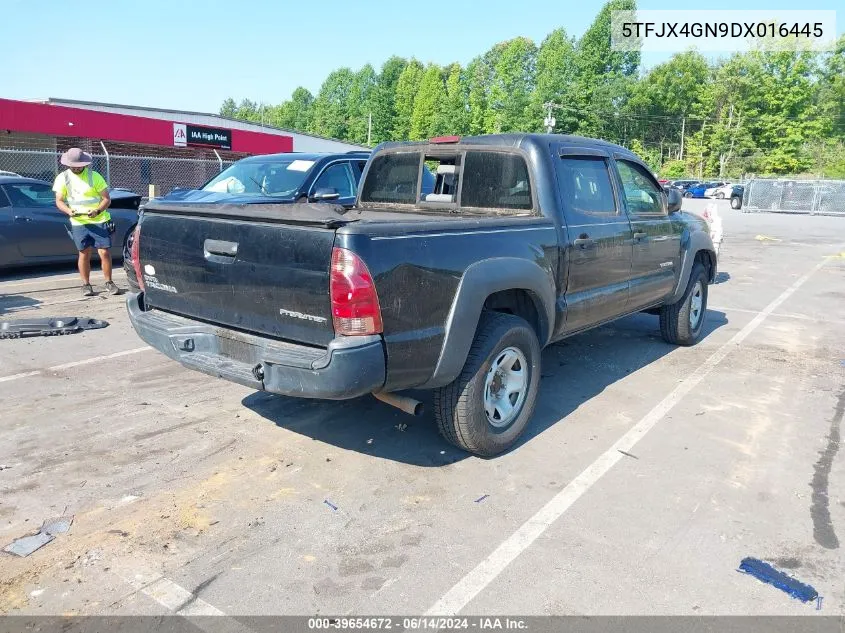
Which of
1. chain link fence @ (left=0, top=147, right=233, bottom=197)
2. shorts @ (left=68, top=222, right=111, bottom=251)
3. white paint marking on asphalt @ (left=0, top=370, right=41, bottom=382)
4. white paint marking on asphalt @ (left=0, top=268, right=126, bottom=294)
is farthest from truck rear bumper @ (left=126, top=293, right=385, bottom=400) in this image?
chain link fence @ (left=0, top=147, right=233, bottom=197)

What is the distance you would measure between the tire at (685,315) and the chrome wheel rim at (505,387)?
10.1ft

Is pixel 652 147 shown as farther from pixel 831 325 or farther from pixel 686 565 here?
pixel 686 565

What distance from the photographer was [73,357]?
232 inches

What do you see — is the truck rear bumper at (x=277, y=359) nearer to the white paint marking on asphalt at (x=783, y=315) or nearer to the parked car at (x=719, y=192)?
the white paint marking on asphalt at (x=783, y=315)

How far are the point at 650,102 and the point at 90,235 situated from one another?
77.8 m

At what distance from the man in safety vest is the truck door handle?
547 cm

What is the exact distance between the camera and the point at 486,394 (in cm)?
398

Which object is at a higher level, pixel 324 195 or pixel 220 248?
pixel 324 195

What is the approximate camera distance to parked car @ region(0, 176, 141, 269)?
9.38 m

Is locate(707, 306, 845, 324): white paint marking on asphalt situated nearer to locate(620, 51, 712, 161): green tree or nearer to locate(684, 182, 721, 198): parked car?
locate(684, 182, 721, 198): parked car

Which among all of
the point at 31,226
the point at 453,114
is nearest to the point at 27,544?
the point at 31,226

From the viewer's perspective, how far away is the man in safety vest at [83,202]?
8.16 m

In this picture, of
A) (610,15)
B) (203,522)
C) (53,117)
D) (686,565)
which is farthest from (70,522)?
(610,15)

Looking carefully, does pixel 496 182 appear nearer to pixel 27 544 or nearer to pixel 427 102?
pixel 27 544
